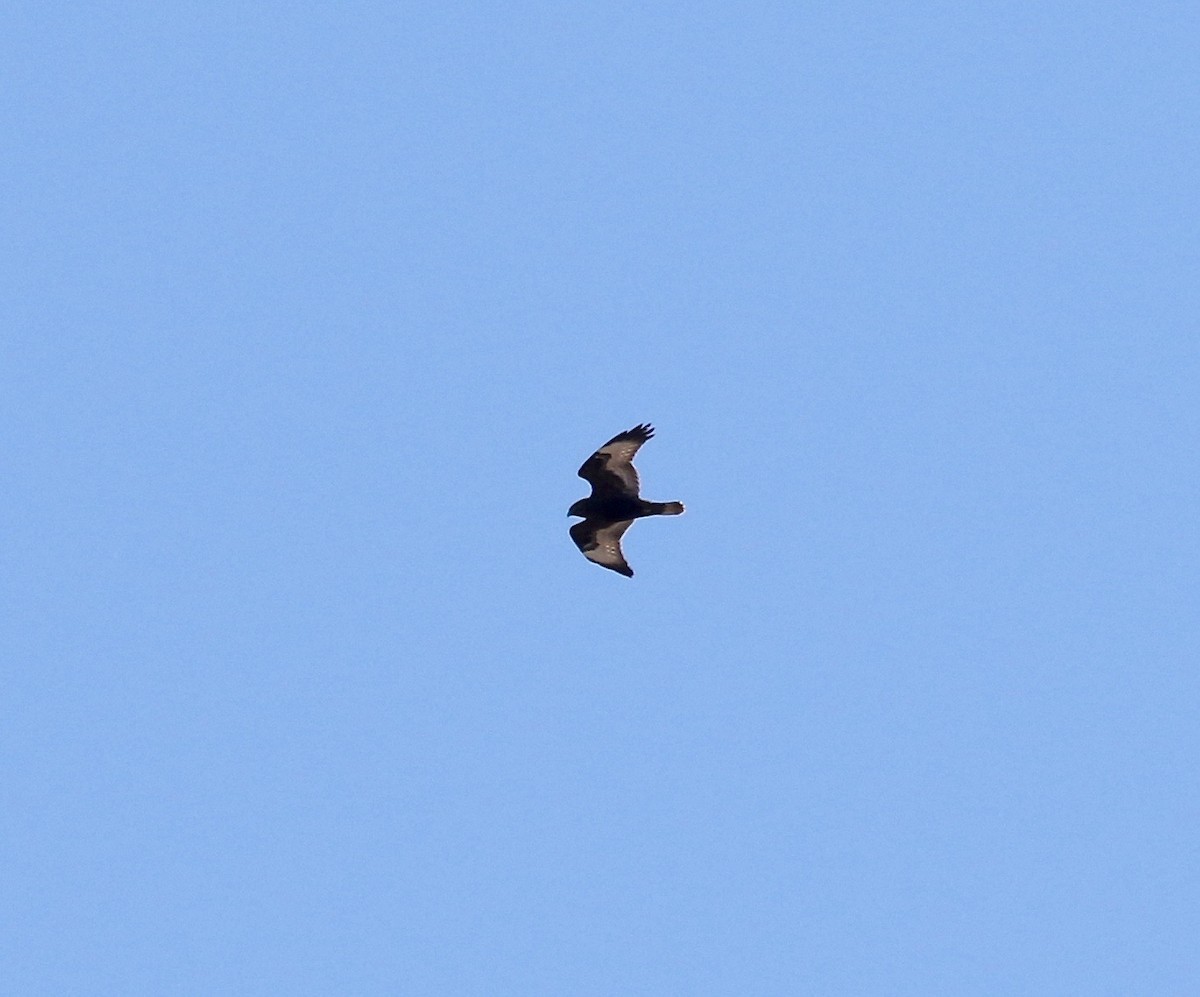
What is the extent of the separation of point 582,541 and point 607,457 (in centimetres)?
162

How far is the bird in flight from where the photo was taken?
48.6 m

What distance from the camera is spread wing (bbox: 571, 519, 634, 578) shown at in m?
49.6

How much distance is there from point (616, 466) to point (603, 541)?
146 cm

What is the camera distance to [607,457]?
48.7 metres

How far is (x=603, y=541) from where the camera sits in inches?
1961

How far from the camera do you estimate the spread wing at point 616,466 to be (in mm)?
48531

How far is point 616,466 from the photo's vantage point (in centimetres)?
4881

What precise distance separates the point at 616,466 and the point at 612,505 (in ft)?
2.29

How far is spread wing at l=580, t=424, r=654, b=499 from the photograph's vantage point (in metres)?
48.5

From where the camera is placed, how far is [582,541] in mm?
49750

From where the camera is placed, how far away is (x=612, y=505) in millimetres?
49250

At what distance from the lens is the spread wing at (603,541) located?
4962 cm

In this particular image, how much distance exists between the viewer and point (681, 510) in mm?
49375
